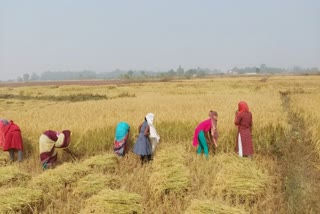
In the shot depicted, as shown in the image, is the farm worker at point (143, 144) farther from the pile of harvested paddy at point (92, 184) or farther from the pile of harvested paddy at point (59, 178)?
the pile of harvested paddy at point (92, 184)

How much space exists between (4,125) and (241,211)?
5.71 m

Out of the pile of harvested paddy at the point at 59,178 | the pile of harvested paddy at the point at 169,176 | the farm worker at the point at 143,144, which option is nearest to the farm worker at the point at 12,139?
the pile of harvested paddy at the point at 59,178

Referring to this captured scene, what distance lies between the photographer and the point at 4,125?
284 inches

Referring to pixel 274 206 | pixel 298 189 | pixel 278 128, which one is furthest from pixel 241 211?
pixel 278 128

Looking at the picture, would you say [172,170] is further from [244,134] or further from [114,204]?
[244,134]

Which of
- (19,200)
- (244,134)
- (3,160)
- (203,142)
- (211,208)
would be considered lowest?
(3,160)

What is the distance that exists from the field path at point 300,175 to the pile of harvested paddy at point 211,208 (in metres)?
0.95

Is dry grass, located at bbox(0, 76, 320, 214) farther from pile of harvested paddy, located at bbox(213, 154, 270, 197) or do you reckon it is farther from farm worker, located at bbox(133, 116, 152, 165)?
farm worker, located at bbox(133, 116, 152, 165)

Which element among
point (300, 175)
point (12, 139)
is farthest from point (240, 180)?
point (12, 139)

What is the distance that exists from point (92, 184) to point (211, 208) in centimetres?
207

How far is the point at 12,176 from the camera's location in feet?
18.3

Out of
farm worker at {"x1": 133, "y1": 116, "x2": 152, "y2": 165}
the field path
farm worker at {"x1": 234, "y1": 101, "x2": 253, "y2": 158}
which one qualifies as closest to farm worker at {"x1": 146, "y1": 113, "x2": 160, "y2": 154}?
farm worker at {"x1": 133, "y1": 116, "x2": 152, "y2": 165}

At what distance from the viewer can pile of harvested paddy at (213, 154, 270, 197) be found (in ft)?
15.6

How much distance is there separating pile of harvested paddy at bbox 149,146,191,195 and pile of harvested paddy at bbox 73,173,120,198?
0.67 meters
